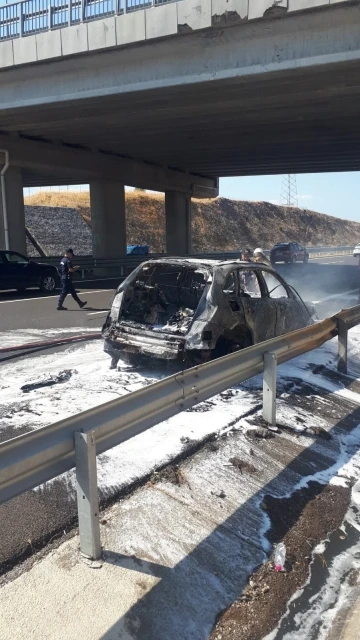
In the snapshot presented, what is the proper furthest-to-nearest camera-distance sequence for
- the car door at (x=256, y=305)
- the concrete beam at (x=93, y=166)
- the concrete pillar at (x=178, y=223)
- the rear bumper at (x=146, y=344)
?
the concrete pillar at (x=178, y=223), the concrete beam at (x=93, y=166), the car door at (x=256, y=305), the rear bumper at (x=146, y=344)

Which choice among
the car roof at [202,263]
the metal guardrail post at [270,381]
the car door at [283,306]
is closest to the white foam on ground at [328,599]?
the metal guardrail post at [270,381]

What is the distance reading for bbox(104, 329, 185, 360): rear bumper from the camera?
6371 mm

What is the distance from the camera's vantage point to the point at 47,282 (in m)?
18.5

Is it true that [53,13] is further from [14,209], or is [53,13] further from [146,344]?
[146,344]

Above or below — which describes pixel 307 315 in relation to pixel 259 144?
below

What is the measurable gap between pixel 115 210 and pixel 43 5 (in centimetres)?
1414

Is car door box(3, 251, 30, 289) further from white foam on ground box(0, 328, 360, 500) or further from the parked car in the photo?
the parked car

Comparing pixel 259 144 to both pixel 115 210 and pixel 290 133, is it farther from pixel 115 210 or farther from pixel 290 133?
pixel 115 210

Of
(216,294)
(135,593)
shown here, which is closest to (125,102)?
(216,294)

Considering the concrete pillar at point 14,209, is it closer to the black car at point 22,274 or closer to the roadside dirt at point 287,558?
the black car at point 22,274

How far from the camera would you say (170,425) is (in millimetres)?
5219

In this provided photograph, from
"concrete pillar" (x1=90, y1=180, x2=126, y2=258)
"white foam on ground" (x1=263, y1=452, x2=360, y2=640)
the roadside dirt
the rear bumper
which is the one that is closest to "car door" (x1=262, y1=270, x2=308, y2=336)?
the rear bumper

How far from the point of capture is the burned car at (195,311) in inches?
252

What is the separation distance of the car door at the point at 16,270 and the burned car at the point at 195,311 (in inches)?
433
